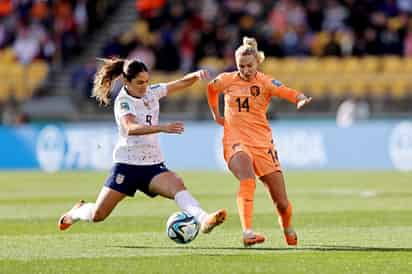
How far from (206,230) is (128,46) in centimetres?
2133

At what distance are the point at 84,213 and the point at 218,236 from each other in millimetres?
1579

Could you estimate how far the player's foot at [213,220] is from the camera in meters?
10.8

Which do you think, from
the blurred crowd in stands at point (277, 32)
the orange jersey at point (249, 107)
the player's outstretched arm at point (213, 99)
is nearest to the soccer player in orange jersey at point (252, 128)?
the orange jersey at point (249, 107)

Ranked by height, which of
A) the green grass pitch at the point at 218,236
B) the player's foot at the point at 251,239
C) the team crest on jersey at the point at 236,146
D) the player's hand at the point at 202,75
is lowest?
the green grass pitch at the point at 218,236

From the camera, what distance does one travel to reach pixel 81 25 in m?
34.7

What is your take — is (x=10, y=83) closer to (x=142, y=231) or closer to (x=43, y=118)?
(x=43, y=118)

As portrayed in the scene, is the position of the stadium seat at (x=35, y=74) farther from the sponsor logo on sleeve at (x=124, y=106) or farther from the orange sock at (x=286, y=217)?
the orange sock at (x=286, y=217)

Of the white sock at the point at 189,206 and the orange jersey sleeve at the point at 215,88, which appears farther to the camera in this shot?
the orange jersey sleeve at the point at 215,88

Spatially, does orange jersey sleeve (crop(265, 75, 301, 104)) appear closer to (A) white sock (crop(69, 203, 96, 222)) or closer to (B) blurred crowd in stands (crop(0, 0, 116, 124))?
(A) white sock (crop(69, 203, 96, 222))

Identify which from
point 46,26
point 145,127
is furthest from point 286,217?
point 46,26

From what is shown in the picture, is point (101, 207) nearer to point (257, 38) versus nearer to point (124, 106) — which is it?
point (124, 106)

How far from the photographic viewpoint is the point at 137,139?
38.2ft

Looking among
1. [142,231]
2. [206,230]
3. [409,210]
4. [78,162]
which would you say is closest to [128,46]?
[78,162]

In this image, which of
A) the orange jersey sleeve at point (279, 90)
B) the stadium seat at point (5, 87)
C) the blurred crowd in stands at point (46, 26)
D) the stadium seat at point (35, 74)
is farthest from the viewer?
the blurred crowd in stands at point (46, 26)
